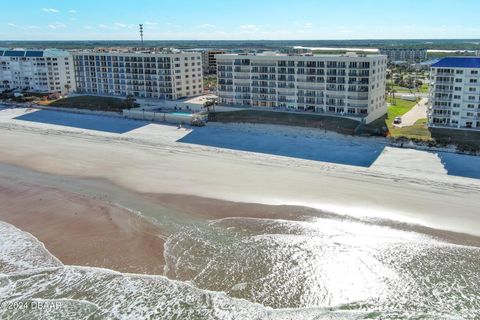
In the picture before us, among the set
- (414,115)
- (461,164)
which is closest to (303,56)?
(414,115)

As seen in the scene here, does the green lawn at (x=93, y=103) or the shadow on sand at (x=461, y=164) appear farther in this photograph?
the green lawn at (x=93, y=103)

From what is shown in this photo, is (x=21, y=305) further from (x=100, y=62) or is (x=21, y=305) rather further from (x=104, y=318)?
(x=100, y=62)

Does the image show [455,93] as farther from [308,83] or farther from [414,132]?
[308,83]

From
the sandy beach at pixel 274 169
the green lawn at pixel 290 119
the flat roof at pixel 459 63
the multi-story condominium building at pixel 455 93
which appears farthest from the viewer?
the green lawn at pixel 290 119

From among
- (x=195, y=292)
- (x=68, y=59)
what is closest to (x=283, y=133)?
(x=195, y=292)

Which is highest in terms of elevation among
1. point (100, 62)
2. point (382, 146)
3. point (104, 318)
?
point (100, 62)

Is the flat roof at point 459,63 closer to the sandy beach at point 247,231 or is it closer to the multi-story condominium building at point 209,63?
the sandy beach at point 247,231

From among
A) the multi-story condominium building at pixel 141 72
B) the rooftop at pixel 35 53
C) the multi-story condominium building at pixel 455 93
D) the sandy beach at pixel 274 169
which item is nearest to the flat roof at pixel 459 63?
the multi-story condominium building at pixel 455 93
